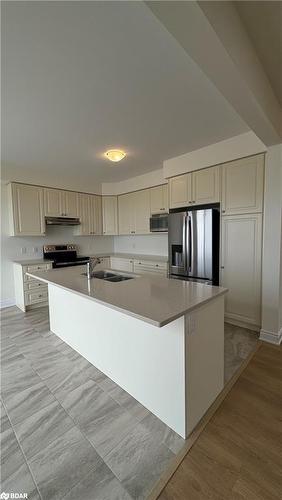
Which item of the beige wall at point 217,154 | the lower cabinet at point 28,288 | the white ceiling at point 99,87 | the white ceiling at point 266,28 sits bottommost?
the lower cabinet at point 28,288

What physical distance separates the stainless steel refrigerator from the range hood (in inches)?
89.4

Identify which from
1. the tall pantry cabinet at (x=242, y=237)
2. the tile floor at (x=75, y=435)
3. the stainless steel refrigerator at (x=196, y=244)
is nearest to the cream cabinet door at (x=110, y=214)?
the stainless steel refrigerator at (x=196, y=244)

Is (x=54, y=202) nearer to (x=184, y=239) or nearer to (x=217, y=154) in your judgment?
(x=184, y=239)

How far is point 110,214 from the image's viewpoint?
527 centimetres

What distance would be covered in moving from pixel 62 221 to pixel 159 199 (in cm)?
208

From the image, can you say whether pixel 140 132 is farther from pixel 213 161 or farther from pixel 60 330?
pixel 60 330

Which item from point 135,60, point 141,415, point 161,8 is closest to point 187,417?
point 141,415

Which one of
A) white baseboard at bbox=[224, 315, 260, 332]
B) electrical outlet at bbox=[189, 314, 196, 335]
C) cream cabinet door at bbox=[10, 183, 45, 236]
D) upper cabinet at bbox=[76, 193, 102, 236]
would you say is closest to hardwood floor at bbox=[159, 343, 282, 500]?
electrical outlet at bbox=[189, 314, 196, 335]

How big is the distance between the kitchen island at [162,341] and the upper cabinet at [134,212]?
8.40 ft

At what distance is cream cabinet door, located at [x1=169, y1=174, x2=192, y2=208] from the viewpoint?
341 centimetres

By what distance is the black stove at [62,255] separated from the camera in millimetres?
4465

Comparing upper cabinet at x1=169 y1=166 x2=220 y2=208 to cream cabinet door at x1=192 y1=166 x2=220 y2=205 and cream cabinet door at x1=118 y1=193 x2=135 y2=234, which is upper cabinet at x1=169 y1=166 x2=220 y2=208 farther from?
cream cabinet door at x1=118 y1=193 x2=135 y2=234

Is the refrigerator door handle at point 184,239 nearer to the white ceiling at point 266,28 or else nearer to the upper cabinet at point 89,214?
the white ceiling at point 266,28

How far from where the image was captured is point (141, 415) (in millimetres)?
1617
